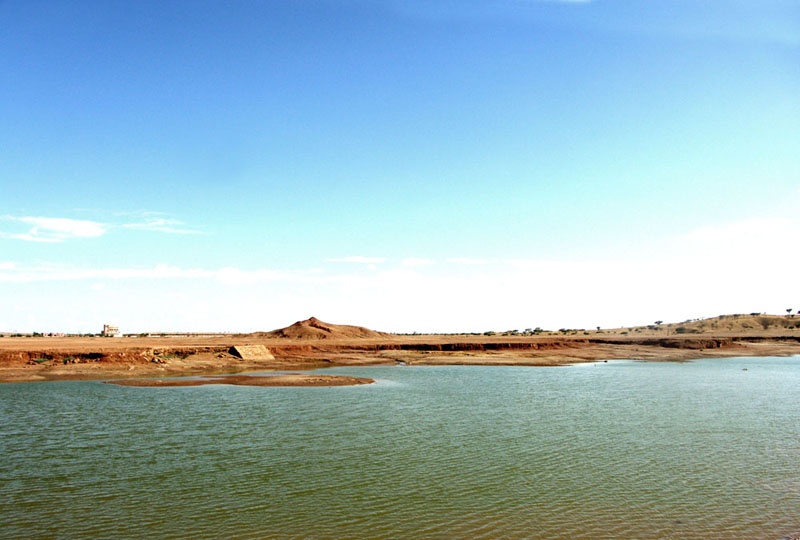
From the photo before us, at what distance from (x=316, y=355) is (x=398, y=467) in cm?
4867

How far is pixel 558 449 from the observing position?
17.8 m

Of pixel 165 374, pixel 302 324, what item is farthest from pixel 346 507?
pixel 302 324

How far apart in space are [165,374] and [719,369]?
2067 inches

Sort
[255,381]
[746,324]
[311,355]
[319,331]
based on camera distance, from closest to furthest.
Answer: [255,381]
[311,355]
[319,331]
[746,324]

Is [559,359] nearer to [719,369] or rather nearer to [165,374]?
[719,369]

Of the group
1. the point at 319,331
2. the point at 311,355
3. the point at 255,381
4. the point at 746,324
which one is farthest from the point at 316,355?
the point at 746,324

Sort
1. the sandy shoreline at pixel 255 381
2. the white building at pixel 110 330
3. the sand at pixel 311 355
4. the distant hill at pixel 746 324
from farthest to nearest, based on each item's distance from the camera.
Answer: the white building at pixel 110 330 → the distant hill at pixel 746 324 → the sand at pixel 311 355 → the sandy shoreline at pixel 255 381

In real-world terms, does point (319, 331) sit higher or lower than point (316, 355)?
higher

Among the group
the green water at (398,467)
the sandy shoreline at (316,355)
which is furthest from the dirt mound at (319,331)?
the green water at (398,467)

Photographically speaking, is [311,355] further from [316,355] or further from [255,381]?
[255,381]

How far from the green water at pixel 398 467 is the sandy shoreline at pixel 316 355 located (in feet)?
52.0

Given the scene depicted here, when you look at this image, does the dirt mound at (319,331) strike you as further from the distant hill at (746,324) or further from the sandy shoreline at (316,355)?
the distant hill at (746,324)

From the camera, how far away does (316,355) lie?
62938mm

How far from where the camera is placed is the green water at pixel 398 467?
1152 cm
